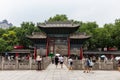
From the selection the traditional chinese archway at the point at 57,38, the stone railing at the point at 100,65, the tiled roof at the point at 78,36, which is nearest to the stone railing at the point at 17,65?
the stone railing at the point at 100,65

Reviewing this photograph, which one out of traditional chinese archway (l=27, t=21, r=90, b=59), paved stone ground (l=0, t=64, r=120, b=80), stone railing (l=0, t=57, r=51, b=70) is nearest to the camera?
paved stone ground (l=0, t=64, r=120, b=80)

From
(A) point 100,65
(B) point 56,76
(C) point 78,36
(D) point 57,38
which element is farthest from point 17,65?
(C) point 78,36

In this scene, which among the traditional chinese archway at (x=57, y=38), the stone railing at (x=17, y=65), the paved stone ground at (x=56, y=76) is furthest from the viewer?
the traditional chinese archway at (x=57, y=38)

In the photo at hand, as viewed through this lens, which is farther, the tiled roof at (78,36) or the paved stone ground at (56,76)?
the tiled roof at (78,36)

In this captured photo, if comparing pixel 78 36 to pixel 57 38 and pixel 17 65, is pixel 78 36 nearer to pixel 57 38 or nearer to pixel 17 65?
pixel 57 38

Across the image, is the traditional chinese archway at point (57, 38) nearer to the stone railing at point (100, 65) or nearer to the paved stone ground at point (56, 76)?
the stone railing at point (100, 65)

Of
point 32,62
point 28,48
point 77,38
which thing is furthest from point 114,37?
point 32,62

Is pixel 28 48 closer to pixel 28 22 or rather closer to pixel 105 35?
pixel 28 22

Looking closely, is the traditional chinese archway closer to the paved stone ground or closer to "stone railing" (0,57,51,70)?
"stone railing" (0,57,51,70)

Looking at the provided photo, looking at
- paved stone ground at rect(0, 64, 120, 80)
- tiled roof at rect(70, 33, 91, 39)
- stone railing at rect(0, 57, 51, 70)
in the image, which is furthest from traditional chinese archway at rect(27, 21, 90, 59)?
paved stone ground at rect(0, 64, 120, 80)

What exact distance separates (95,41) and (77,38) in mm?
10766

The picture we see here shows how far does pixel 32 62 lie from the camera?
31.0m

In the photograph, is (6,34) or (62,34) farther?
(6,34)

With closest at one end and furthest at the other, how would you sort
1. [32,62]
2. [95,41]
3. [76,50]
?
[32,62], [76,50], [95,41]
